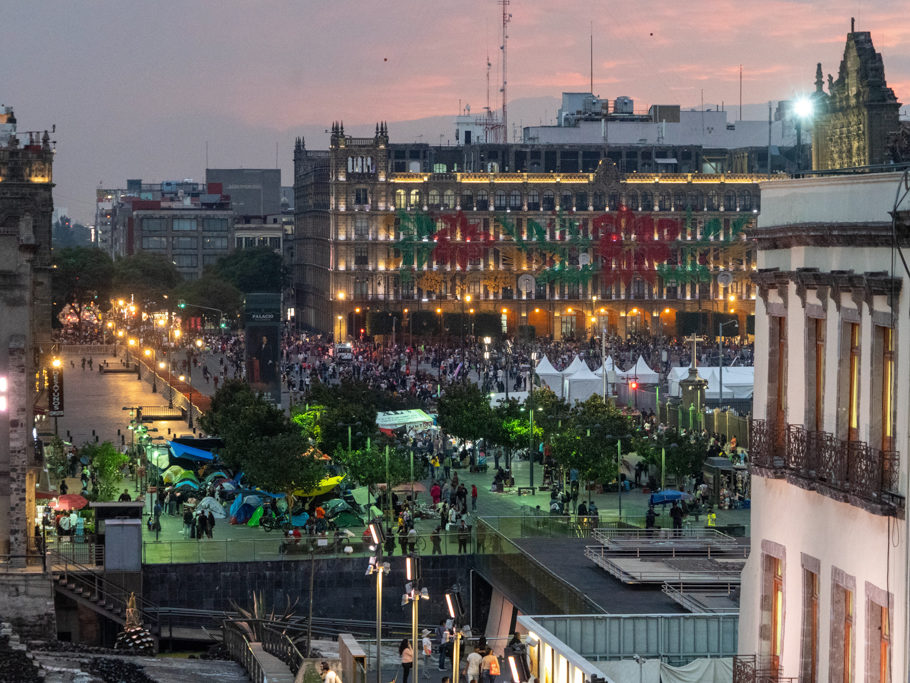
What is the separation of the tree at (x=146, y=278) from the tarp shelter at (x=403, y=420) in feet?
301

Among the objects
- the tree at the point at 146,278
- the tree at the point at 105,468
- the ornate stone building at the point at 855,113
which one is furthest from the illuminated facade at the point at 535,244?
the ornate stone building at the point at 855,113

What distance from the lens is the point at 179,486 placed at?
172 feet

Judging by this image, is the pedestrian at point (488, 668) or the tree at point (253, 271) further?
the tree at point (253, 271)

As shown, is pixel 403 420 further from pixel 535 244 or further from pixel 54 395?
pixel 535 244

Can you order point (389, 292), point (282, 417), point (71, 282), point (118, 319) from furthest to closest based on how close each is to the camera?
point (118, 319) < point (389, 292) < point (71, 282) < point (282, 417)

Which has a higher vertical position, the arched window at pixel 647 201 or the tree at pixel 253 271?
the arched window at pixel 647 201

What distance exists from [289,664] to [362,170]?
120 m

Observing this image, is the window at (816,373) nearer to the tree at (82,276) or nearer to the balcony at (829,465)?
the balcony at (829,465)

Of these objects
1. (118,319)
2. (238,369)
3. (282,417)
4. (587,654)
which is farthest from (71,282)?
(587,654)

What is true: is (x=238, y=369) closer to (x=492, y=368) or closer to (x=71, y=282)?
(x=492, y=368)

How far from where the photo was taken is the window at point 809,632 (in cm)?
1677

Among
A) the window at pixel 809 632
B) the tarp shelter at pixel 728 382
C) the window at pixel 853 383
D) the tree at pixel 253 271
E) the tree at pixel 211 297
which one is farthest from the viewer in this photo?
the tree at pixel 253 271

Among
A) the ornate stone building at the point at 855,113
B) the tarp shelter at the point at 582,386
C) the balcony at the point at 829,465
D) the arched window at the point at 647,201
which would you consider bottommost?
the tarp shelter at the point at 582,386

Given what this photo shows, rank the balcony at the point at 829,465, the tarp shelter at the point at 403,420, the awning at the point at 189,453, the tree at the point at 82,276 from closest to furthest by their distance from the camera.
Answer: the balcony at the point at 829,465 → the awning at the point at 189,453 → the tarp shelter at the point at 403,420 → the tree at the point at 82,276
